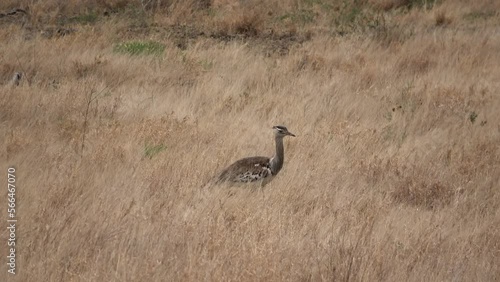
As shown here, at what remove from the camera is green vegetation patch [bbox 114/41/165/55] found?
9.96 metres

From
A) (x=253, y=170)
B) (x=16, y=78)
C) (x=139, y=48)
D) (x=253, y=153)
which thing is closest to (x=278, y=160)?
(x=253, y=170)

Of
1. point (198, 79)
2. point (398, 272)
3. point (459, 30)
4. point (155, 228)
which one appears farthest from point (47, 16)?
point (398, 272)

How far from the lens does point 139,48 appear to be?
10047mm

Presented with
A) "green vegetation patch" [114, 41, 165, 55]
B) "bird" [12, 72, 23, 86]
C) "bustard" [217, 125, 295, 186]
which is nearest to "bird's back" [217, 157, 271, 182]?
"bustard" [217, 125, 295, 186]

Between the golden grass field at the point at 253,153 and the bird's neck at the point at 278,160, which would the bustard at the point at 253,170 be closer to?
the bird's neck at the point at 278,160

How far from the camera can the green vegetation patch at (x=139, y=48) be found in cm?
996

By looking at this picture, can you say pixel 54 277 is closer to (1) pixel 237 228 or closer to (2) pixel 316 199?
(1) pixel 237 228

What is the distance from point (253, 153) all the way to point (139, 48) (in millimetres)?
4846

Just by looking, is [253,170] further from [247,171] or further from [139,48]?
[139,48]

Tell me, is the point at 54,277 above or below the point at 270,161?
above

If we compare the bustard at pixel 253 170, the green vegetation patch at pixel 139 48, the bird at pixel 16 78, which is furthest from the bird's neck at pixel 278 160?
the green vegetation patch at pixel 139 48

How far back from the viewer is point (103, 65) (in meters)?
8.94

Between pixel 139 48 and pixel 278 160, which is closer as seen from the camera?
pixel 278 160

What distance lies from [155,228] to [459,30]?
10.8 metres
